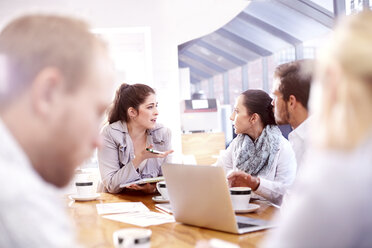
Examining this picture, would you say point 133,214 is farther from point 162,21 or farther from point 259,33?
point 259,33

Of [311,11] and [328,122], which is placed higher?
[311,11]

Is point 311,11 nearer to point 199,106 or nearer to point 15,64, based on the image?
point 199,106

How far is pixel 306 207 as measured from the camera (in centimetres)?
78

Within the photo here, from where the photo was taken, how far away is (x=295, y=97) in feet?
6.92

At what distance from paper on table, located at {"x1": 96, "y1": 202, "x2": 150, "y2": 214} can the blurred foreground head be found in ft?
3.84

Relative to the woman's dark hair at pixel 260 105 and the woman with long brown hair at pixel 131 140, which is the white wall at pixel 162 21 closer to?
the woman with long brown hair at pixel 131 140

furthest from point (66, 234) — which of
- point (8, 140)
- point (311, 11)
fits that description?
point (311, 11)

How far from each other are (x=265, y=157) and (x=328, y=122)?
190 cm

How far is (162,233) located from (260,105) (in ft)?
4.70

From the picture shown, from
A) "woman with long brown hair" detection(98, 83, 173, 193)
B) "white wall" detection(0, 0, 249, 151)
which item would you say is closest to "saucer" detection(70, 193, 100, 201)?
"woman with long brown hair" detection(98, 83, 173, 193)

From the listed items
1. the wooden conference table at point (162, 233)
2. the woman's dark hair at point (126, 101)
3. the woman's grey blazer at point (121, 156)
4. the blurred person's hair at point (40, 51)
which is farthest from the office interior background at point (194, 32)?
the blurred person's hair at point (40, 51)

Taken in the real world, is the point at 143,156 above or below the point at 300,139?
below

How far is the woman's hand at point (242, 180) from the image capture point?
2.16 meters

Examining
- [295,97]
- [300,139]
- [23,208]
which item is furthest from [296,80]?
[23,208]
